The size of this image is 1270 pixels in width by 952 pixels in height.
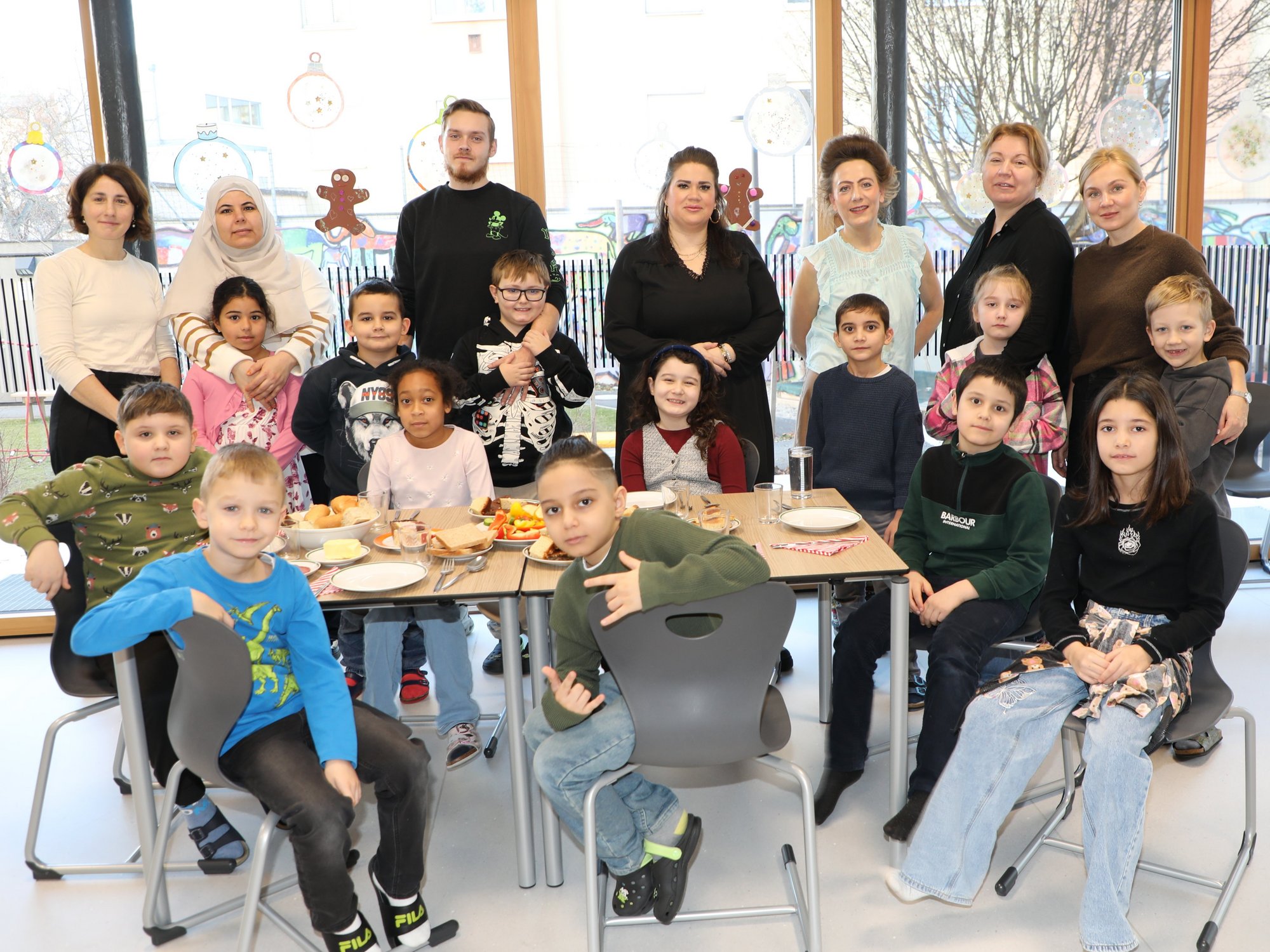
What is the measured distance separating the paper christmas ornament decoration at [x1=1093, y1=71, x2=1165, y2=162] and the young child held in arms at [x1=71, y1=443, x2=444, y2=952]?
11.6ft

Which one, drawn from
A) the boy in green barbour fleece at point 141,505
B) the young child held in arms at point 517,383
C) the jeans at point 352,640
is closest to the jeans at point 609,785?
the boy in green barbour fleece at point 141,505

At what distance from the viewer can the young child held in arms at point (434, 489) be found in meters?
2.72

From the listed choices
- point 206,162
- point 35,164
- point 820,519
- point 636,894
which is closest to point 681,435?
point 820,519

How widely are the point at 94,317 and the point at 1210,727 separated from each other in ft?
10.7

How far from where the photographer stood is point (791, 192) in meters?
3.97

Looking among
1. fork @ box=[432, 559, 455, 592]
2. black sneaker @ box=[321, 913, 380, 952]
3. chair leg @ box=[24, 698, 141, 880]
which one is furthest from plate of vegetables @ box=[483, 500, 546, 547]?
chair leg @ box=[24, 698, 141, 880]

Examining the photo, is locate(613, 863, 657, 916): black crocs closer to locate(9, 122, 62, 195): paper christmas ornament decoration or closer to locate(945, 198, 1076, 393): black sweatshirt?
locate(945, 198, 1076, 393): black sweatshirt

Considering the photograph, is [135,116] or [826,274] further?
[135,116]

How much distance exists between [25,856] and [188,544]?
0.81 metres

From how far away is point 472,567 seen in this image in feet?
7.30

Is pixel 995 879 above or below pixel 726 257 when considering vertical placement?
below

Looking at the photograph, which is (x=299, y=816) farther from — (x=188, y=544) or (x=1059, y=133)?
(x=1059, y=133)

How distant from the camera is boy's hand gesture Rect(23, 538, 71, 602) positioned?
2143 mm

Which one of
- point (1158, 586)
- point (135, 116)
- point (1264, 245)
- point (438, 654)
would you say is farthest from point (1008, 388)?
point (135, 116)
